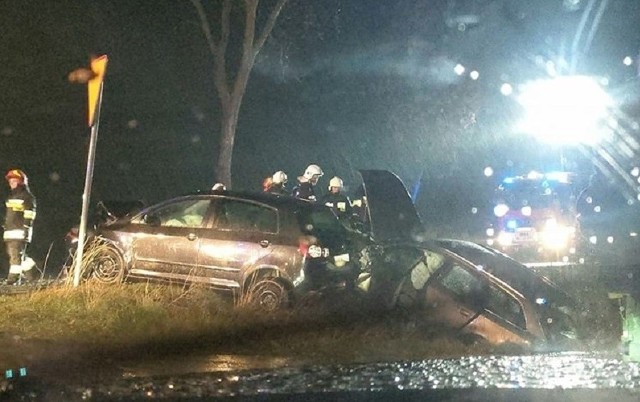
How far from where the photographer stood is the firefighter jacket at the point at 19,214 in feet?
44.0

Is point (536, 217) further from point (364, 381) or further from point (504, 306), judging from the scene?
point (364, 381)

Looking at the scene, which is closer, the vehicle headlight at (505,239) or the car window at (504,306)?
the car window at (504,306)

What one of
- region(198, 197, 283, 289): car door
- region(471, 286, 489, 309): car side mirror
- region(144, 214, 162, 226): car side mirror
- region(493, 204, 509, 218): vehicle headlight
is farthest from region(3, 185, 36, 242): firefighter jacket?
region(493, 204, 509, 218): vehicle headlight

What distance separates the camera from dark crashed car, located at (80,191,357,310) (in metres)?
11.2

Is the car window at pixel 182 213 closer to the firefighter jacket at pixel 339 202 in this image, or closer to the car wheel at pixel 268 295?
the car wheel at pixel 268 295

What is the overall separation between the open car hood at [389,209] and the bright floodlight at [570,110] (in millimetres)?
12383

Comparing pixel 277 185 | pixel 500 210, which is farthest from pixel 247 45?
pixel 277 185

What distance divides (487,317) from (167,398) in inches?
175

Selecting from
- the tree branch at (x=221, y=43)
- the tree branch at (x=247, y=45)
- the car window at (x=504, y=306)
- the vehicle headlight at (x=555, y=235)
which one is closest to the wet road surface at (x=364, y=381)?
the car window at (x=504, y=306)

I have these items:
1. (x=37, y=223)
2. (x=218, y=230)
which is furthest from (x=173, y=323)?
(x=37, y=223)

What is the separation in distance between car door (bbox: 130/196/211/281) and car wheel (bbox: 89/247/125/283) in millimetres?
209

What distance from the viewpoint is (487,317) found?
10.0 m

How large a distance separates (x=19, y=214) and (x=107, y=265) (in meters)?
1.94

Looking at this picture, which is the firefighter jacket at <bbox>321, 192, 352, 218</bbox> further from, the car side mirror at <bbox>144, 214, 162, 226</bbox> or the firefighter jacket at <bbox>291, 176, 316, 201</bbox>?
the car side mirror at <bbox>144, 214, 162, 226</bbox>
